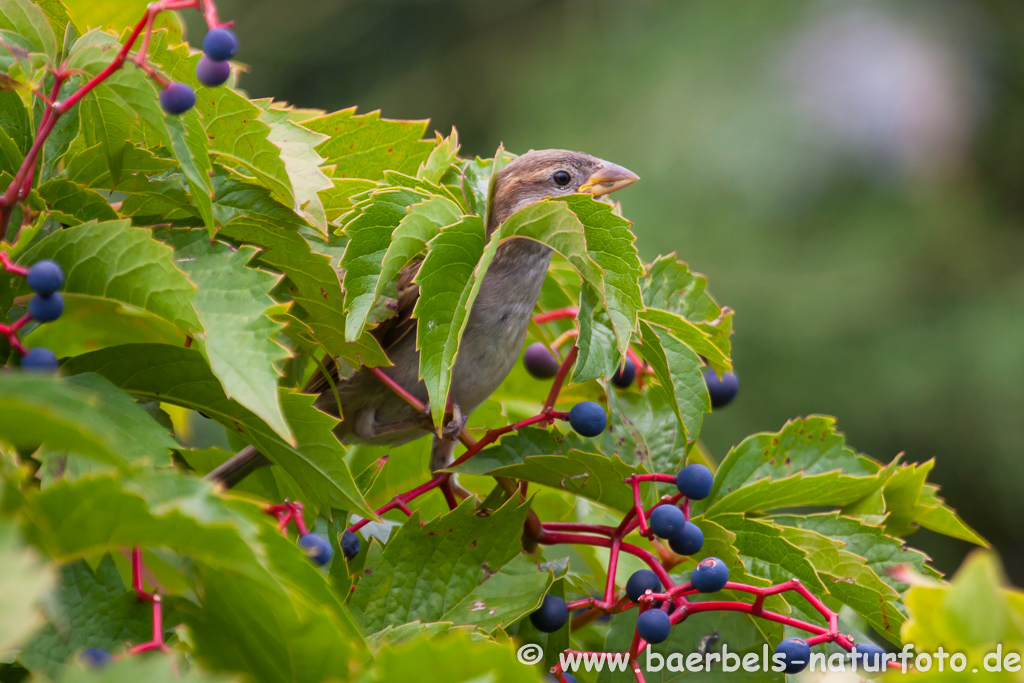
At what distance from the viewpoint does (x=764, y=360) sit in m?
8.45

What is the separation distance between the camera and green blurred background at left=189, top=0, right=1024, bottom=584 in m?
8.40

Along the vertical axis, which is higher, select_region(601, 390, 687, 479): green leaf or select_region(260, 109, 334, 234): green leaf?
select_region(260, 109, 334, 234): green leaf

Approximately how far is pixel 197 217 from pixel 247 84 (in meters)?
10.1

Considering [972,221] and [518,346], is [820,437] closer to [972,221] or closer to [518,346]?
[518,346]

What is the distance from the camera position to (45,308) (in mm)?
1029

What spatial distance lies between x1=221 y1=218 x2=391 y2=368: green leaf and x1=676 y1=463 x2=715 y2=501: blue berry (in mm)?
533

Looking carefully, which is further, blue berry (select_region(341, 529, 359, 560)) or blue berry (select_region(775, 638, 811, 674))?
blue berry (select_region(341, 529, 359, 560))

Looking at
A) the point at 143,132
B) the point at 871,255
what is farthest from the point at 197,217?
the point at 871,255

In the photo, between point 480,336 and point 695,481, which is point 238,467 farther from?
point 695,481

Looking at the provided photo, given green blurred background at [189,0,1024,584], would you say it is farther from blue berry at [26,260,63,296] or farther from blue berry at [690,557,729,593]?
blue berry at [26,260,63,296]

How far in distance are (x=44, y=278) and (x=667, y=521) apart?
35.7 inches

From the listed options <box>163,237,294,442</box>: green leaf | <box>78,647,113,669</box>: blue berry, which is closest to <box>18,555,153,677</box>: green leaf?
<box>78,647,113,669</box>: blue berry

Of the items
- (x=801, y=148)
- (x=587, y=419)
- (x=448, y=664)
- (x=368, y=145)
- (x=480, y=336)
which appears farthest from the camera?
(x=801, y=148)

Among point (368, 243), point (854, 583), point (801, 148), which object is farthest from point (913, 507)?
point (801, 148)
